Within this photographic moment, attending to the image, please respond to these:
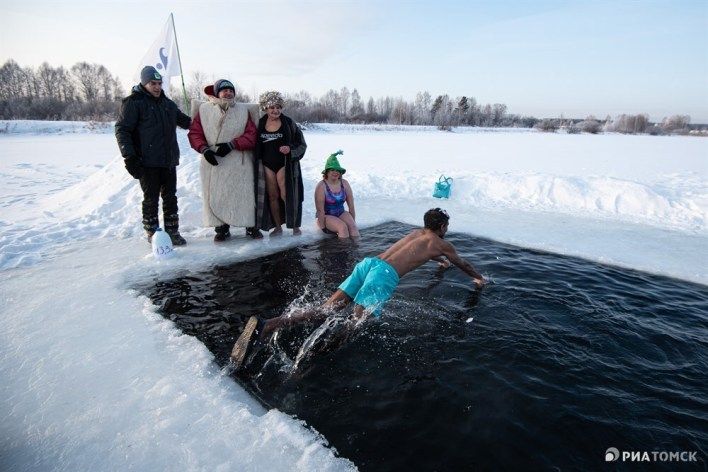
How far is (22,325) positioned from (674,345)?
17.5 ft

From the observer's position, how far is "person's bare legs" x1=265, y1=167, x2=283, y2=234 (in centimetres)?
511

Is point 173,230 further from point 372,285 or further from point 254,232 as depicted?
point 372,285

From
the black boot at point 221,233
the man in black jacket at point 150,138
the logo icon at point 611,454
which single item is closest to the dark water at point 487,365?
the logo icon at point 611,454

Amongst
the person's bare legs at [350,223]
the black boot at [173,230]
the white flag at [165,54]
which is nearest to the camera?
the black boot at [173,230]

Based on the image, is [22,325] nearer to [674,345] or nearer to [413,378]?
[413,378]

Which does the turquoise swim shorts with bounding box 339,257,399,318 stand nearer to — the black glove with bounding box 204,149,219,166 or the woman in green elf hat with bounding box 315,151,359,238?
the woman in green elf hat with bounding box 315,151,359,238

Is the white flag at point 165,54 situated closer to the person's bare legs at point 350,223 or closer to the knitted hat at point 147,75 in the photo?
the knitted hat at point 147,75

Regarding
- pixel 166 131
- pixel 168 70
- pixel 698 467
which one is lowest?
pixel 698 467

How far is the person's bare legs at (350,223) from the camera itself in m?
5.59

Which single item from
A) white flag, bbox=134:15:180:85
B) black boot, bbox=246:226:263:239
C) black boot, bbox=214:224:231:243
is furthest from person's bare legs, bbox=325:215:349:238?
white flag, bbox=134:15:180:85

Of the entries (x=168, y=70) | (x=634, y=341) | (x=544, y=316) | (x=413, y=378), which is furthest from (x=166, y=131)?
(x=634, y=341)

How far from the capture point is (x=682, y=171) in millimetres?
12250

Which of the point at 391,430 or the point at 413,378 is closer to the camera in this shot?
the point at 391,430

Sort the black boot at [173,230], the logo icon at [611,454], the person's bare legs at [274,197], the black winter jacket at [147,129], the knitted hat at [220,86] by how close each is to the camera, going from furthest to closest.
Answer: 1. the person's bare legs at [274,197]
2. the black boot at [173,230]
3. the knitted hat at [220,86]
4. the black winter jacket at [147,129]
5. the logo icon at [611,454]
